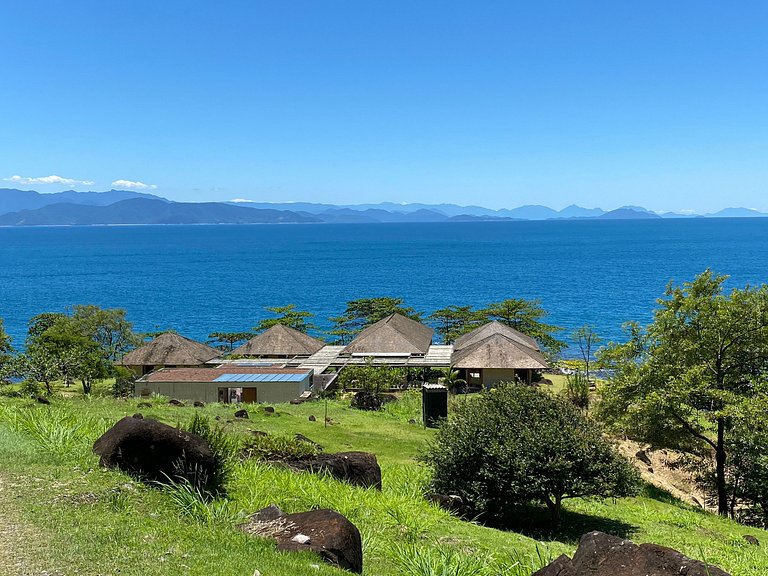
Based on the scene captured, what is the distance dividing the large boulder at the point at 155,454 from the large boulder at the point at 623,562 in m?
5.43

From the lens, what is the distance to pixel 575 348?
207 feet

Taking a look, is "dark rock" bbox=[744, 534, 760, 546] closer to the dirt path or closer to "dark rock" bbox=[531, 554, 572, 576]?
"dark rock" bbox=[531, 554, 572, 576]

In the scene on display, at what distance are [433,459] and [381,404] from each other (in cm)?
1437

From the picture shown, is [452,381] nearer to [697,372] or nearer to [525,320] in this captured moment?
[697,372]

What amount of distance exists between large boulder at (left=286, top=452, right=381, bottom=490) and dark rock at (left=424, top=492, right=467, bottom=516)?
116 cm

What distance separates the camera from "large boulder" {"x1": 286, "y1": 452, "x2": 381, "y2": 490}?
1298 centimetres

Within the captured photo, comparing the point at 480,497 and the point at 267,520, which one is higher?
the point at 267,520

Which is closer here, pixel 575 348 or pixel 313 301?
pixel 575 348

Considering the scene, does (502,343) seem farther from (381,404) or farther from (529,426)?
(529,426)

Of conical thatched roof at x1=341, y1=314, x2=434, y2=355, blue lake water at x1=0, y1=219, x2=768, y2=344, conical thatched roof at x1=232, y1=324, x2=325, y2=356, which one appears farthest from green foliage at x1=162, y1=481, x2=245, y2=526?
blue lake water at x1=0, y1=219, x2=768, y2=344

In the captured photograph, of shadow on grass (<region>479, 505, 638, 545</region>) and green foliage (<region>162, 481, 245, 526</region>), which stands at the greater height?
green foliage (<region>162, 481, 245, 526</region>)

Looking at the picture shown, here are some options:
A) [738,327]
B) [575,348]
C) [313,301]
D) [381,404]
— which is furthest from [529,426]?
[313,301]

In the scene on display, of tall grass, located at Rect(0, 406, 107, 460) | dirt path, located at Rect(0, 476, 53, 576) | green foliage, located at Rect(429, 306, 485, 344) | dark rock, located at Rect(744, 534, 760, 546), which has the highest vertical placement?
dirt path, located at Rect(0, 476, 53, 576)

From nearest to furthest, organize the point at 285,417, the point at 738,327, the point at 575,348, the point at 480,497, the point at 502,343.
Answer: the point at 480,497, the point at 738,327, the point at 285,417, the point at 502,343, the point at 575,348
